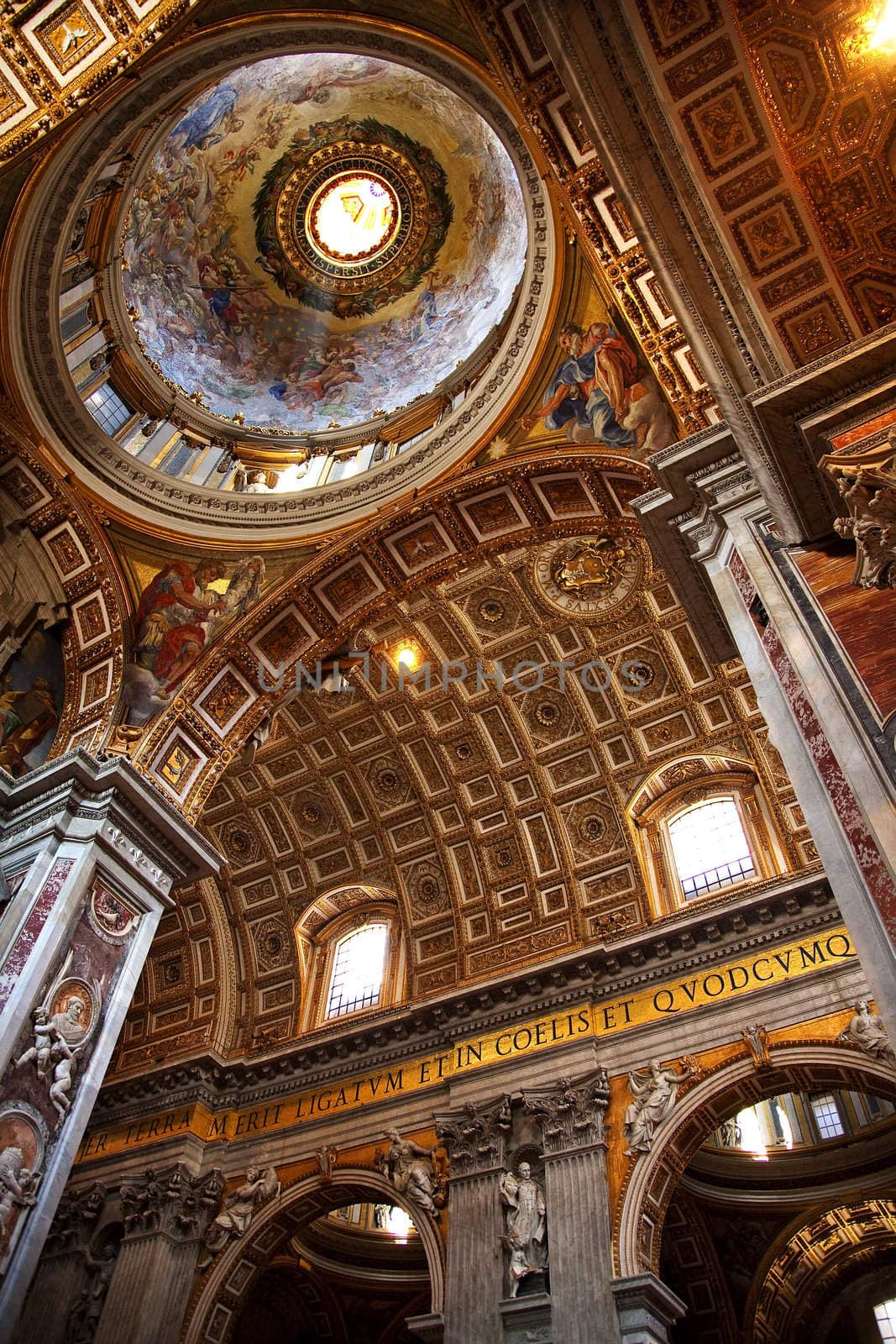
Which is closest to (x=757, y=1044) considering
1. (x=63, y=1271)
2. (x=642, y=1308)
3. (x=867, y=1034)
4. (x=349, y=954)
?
(x=867, y=1034)

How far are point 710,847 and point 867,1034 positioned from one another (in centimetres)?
422

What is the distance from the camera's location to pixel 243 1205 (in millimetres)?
15000

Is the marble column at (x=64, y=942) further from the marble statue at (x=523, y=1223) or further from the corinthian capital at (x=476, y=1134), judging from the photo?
the marble statue at (x=523, y=1223)

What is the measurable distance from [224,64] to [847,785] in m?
11.4

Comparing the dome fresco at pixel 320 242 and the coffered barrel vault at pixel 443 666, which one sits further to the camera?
the dome fresco at pixel 320 242

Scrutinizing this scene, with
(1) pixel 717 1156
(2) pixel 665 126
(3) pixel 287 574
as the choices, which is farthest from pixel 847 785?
(1) pixel 717 1156

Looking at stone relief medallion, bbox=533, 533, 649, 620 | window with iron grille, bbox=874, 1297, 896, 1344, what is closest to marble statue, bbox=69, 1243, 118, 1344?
window with iron grille, bbox=874, 1297, 896, 1344

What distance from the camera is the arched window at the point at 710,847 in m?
15.0

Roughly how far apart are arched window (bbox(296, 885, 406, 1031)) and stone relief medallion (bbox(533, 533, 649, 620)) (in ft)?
21.6

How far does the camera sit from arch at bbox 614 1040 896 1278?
11539 millimetres

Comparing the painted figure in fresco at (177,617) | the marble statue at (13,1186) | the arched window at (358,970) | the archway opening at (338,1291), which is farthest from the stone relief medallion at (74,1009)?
the archway opening at (338,1291)

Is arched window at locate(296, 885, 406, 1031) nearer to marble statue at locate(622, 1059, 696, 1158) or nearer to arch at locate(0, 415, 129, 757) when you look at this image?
marble statue at locate(622, 1059, 696, 1158)

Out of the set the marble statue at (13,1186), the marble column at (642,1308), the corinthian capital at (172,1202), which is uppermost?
the corinthian capital at (172,1202)

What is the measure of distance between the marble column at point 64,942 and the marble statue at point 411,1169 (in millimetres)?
5142
